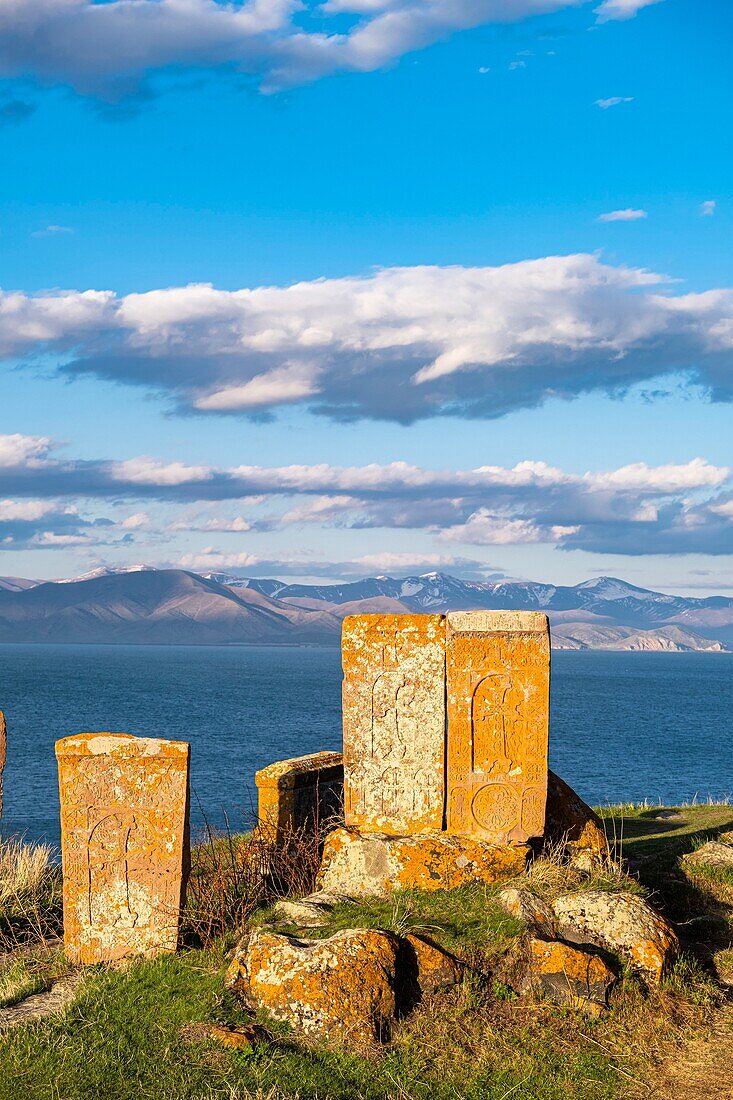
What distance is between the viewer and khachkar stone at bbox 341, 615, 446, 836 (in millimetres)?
11758

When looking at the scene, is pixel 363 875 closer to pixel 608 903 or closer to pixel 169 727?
pixel 608 903

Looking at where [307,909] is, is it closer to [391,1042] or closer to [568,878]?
[391,1042]

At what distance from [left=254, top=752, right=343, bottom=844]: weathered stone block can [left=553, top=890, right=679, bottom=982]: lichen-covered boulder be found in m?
4.20

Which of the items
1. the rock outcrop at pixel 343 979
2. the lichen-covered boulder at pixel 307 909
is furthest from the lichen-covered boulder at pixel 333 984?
the lichen-covered boulder at pixel 307 909

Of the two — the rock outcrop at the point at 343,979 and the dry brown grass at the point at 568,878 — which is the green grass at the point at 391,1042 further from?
the dry brown grass at the point at 568,878

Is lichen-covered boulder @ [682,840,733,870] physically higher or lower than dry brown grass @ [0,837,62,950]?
higher

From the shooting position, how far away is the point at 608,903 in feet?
30.0

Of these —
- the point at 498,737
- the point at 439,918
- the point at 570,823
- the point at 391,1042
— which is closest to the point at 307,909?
the point at 439,918

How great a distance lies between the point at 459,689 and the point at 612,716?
76.8 meters

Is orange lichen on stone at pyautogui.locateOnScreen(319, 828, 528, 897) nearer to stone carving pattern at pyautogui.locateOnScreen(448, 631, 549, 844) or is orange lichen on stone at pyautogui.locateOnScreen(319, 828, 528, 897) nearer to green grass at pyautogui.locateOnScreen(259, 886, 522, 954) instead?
green grass at pyautogui.locateOnScreen(259, 886, 522, 954)

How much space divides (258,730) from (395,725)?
181 feet

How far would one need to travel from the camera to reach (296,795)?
44.6ft

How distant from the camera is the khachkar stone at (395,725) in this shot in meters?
11.8

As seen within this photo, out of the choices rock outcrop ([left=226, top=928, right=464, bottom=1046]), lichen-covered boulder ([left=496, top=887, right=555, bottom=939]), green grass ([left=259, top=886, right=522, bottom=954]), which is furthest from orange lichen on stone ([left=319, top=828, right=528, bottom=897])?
rock outcrop ([left=226, top=928, right=464, bottom=1046])
